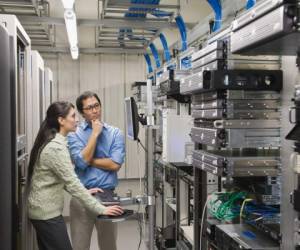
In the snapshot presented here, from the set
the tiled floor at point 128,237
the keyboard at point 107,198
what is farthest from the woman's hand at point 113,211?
the tiled floor at point 128,237

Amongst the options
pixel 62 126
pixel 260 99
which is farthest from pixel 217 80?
pixel 62 126

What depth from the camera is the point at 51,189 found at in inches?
86.1

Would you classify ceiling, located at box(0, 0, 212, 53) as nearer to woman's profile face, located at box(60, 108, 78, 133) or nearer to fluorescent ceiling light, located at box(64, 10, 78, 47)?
fluorescent ceiling light, located at box(64, 10, 78, 47)

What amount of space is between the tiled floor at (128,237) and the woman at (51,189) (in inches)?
95.1

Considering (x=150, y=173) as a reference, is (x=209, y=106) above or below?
above

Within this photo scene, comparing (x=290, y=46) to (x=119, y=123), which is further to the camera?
(x=119, y=123)

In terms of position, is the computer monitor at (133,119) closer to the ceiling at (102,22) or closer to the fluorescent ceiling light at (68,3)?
the fluorescent ceiling light at (68,3)

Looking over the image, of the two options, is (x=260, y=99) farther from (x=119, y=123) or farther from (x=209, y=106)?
(x=119, y=123)

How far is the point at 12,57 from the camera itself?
175 cm

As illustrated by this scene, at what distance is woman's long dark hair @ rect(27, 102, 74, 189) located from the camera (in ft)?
7.12

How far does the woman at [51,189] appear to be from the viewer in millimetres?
2137

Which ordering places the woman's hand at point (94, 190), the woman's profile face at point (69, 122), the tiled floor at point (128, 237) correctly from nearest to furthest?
the woman's profile face at point (69, 122)
the woman's hand at point (94, 190)
the tiled floor at point (128, 237)

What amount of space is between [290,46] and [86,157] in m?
1.81

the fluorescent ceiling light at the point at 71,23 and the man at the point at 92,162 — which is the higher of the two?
the fluorescent ceiling light at the point at 71,23
